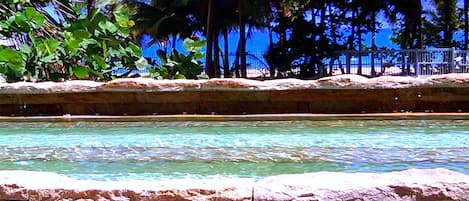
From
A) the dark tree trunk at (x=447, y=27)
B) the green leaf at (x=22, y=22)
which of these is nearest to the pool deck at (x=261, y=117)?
the green leaf at (x=22, y=22)

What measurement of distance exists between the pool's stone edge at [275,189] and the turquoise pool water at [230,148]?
4.74ft

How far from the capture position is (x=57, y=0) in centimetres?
1352

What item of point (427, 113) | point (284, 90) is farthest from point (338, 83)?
point (427, 113)

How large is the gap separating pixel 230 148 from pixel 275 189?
2.90 metres

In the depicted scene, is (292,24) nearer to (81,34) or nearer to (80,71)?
(81,34)

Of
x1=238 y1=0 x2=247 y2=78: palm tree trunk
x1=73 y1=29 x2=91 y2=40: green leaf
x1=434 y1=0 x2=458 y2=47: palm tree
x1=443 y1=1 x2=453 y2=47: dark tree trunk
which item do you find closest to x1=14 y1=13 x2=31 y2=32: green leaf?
x1=73 y1=29 x2=91 y2=40: green leaf

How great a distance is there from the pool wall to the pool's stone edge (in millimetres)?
4961

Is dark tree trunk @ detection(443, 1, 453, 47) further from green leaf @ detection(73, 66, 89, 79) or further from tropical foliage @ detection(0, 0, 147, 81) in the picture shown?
green leaf @ detection(73, 66, 89, 79)

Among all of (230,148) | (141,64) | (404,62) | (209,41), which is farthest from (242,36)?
(230,148)

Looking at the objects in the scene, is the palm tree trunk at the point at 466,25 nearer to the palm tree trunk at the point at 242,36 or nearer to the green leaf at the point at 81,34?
the palm tree trunk at the point at 242,36

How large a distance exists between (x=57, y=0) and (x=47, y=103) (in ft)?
18.9

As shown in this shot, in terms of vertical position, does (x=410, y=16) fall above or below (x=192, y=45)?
above

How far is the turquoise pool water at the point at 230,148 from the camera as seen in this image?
446 centimetres

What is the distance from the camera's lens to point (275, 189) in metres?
2.56
